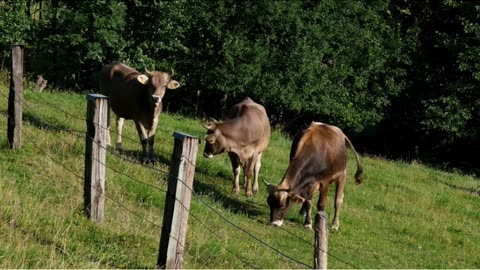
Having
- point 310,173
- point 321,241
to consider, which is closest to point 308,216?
point 310,173

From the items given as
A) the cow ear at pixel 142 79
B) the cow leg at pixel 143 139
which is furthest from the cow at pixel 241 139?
the cow ear at pixel 142 79

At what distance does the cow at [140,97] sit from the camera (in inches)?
523

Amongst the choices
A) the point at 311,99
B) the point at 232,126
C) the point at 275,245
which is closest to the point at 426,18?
the point at 311,99

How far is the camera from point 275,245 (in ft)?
32.6

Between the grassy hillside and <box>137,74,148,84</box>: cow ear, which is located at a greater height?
<box>137,74,148,84</box>: cow ear

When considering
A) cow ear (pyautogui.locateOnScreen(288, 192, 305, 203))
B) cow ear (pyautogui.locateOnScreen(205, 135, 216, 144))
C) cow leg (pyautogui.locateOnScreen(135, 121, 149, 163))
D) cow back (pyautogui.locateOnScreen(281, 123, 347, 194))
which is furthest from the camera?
cow leg (pyautogui.locateOnScreen(135, 121, 149, 163))

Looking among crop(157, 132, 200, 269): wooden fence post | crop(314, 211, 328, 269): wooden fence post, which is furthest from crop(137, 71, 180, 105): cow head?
crop(314, 211, 328, 269): wooden fence post

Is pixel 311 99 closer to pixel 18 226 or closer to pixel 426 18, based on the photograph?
pixel 426 18

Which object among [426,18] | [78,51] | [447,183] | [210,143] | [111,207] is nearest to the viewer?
[111,207]

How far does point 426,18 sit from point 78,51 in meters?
16.1

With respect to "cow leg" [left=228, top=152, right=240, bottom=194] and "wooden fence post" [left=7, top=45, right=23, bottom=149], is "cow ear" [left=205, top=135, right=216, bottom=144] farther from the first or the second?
"wooden fence post" [left=7, top=45, right=23, bottom=149]

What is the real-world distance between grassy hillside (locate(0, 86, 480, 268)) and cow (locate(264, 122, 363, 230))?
39 centimetres

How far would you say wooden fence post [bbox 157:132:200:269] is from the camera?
5.84 m

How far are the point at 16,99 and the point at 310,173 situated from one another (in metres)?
4.64
